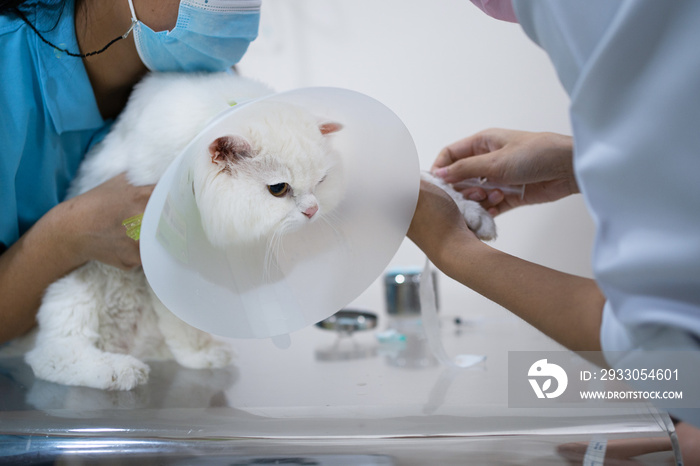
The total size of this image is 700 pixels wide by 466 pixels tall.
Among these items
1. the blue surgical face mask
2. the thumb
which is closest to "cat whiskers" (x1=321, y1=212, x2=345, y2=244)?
the thumb

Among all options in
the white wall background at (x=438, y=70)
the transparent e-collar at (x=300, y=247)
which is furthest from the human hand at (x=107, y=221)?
the white wall background at (x=438, y=70)

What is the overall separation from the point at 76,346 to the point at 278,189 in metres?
0.47

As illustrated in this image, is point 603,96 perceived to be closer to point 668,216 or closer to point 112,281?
point 668,216

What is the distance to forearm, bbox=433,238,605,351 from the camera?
0.53 meters

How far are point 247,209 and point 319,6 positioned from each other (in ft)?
2.82

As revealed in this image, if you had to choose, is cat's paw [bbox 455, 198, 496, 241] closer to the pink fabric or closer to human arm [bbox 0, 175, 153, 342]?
the pink fabric

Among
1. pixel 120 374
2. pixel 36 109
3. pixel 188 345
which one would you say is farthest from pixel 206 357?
pixel 36 109

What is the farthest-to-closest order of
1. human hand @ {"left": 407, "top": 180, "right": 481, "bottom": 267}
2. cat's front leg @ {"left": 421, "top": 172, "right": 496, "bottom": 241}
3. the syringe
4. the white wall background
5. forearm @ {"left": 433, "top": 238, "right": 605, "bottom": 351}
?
1. the white wall background
2. the syringe
3. cat's front leg @ {"left": 421, "top": 172, "right": 496, "bottom": 241}
4. human hand @ {"left": 407, "top": 180, "right": 481, "bottom": 267}
5. forearm @ {"left": 433, "top": 238, "right": 605, "bottom": 351}

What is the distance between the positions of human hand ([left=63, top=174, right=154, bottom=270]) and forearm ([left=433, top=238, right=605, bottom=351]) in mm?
520

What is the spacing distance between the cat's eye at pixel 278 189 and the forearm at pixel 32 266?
40cm

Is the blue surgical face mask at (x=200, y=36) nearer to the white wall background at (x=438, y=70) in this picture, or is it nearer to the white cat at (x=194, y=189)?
the white cat at (x=194, y=189)

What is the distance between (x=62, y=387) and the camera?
857mm

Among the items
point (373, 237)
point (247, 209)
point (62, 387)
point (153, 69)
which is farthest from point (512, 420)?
point (153, 69)

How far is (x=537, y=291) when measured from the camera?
57 cm
